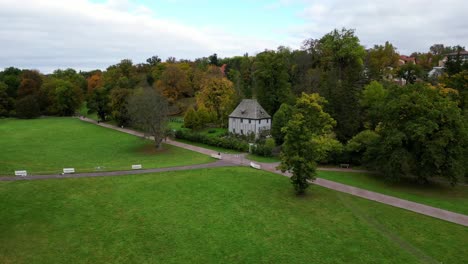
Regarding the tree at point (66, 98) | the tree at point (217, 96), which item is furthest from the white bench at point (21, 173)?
the tree at point (66, 98)

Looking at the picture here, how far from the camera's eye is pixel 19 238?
69.2 feet

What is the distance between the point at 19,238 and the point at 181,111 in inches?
2418

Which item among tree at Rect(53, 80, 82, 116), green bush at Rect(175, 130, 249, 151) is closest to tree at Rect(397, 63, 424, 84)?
green bush at Rect(175, 130, 249, 151)

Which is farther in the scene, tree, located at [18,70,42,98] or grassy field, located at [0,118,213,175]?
tree, located at [18,70,42,98]

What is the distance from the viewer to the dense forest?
30.0 m

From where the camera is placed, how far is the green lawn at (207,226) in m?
19.3

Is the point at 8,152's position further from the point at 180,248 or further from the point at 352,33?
the point at 352,33

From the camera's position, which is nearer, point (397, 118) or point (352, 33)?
point (397, 118)

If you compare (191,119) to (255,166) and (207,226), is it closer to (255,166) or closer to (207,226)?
(255,166)

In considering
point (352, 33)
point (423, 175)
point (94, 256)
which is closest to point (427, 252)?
point (423, 175)

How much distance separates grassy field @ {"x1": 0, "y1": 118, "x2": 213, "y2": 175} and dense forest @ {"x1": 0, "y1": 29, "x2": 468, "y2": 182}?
9774mm

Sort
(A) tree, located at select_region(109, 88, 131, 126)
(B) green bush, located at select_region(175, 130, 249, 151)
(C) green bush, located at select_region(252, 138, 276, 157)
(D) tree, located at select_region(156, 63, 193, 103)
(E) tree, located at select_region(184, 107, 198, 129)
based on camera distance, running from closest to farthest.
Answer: (C) green bush, located at select_region(252, 138, 276, 157) → (B) green bush, located at select_region(175, 130, 249, 151) → (E) tree, located at select_region(184, 107, 198, 129) → (A) tree, located at select_region(109, 88, 131, 126) → (D) tree, located at select_region(156, 63, 193, 103)

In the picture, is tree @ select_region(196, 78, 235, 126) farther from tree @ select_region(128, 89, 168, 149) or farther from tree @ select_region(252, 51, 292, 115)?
tree @ select_region(128, 89, 168, 149)

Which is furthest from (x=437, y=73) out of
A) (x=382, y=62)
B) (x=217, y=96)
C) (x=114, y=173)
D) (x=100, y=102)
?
(x=100, y=102)
